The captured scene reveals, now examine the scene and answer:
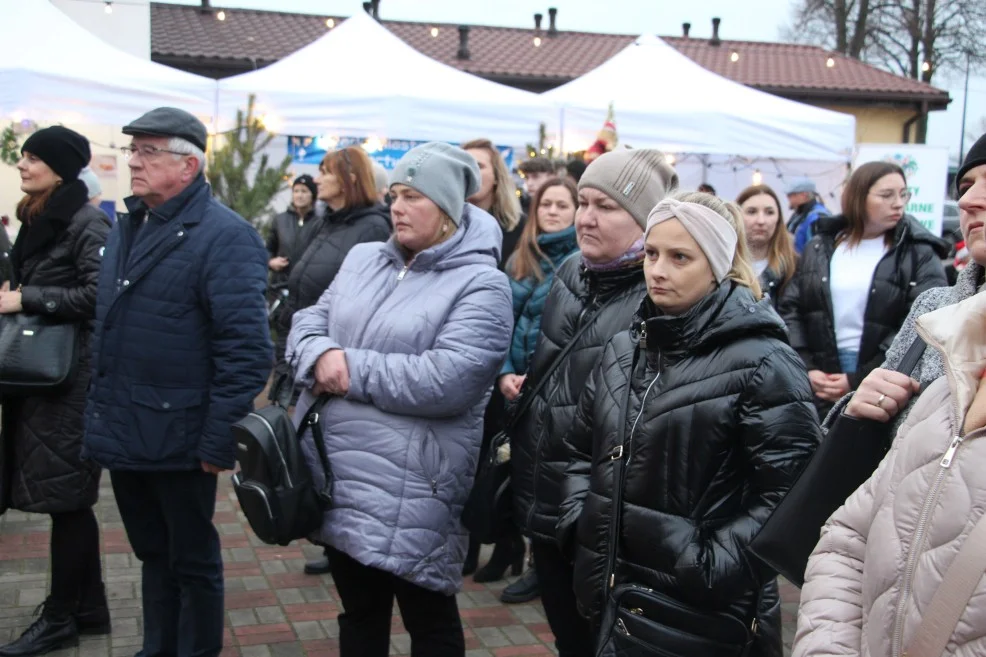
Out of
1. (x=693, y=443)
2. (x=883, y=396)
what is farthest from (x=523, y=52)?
(x=883, y=396)

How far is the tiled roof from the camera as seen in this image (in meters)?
26.3

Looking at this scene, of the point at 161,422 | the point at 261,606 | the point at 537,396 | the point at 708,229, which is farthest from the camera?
the point at 261,606

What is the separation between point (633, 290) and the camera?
3205mm

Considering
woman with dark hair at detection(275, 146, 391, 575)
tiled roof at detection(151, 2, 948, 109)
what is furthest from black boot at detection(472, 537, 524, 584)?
tiled roof at detection(151, 2, 948, 109)

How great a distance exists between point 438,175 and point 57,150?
6.12 feet

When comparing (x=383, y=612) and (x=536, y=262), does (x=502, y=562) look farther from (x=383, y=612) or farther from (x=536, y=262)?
(x=383, y=612)

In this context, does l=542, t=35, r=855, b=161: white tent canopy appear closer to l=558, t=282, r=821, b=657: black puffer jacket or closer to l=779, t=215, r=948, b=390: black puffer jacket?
l=779, t=215, r=948, b=390: black puffer jacket

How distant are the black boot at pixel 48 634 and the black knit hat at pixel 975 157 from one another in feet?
12.5

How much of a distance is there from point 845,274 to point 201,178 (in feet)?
9.97

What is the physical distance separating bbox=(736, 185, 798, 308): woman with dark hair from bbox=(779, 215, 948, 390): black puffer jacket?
1.28 feet

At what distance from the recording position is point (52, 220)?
4.14 metres

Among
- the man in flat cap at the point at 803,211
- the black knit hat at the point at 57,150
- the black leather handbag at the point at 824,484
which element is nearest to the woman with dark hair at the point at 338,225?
the black knit hat at the point at 57,150

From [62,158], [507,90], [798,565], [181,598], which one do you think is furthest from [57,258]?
[507,90]

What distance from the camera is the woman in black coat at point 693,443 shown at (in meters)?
2.45
